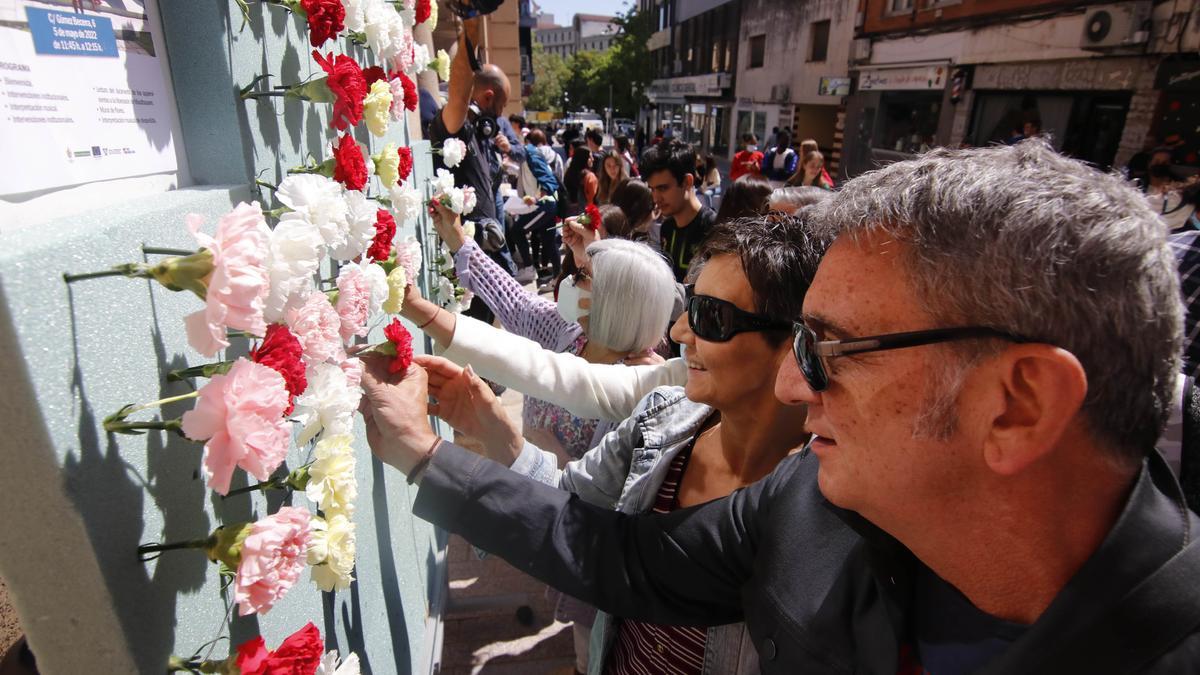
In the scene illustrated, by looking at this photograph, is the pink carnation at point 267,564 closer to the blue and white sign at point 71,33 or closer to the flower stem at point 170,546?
the flower stem at point 170,546

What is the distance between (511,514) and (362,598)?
58 centimetres

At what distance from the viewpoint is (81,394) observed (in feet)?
2.49

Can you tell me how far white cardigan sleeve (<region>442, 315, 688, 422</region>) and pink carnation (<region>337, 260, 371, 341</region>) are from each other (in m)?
0.86

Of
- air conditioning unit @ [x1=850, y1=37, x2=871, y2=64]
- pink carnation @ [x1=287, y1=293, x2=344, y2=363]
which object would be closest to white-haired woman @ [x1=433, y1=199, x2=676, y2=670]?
pink carnation @ [x1=287, y1=293, x2=344, y2=363]

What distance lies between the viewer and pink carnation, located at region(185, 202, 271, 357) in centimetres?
73

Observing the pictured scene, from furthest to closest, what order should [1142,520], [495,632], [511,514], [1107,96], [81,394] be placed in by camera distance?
[1107,96]
[495,632]
[511,514]
[1142,520]
[81,394]

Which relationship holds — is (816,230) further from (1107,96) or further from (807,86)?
(807,86)

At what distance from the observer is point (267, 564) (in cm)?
87

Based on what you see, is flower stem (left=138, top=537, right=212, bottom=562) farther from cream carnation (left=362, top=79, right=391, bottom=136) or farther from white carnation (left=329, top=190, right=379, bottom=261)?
cream carnation (left=362, top=79, right=391, bottom=136)

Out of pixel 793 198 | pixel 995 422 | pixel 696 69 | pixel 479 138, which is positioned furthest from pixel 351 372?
pixel 696 69

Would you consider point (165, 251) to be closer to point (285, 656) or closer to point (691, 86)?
point (285, 656)

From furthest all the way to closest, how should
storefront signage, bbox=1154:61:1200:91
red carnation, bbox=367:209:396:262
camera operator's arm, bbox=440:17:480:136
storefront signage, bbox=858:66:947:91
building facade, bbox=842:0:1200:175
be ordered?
storefront signage, bbox=858:66:947:91
building facade, bbox=842:0:1200:175
storefront signage, bbox=1154:61:1200:91
camera operator's arm, bbox=440:17:480:136
red carnation, bbox=367:209:396:262

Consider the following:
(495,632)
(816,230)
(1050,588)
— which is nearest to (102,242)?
(816,230)

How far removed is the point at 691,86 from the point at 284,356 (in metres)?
42.2
